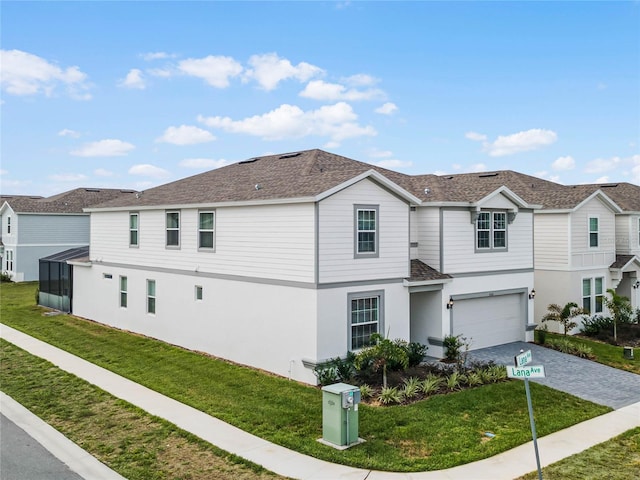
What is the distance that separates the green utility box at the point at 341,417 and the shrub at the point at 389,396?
8.27ft

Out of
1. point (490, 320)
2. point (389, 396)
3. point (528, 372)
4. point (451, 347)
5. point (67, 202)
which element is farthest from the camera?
point (67, 202)

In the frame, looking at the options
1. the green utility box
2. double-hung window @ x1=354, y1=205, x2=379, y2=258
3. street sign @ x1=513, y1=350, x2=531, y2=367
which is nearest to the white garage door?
double-hung window @ x1=354, y1=205, x2=379, y2=258

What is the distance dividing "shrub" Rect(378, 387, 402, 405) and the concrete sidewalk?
10.1 feet

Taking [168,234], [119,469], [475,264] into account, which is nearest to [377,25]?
[475,264]

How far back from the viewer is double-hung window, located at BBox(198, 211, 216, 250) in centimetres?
1797

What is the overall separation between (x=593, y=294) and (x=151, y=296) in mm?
18755

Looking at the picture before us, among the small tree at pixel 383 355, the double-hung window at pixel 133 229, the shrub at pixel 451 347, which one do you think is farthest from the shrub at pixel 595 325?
the double-hung window at pixel 133 229

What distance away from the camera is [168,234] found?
1995 cm

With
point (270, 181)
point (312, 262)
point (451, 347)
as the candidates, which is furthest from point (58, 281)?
point (451, 347)

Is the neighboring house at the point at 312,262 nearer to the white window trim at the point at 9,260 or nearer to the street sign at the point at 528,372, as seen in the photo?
the street sign at the point at 528,372

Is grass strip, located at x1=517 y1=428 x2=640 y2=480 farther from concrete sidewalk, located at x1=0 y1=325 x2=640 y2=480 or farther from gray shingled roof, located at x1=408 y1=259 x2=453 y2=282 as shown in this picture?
gray shingled roof, located at x1=408 y1=259 x2=453 y2=282

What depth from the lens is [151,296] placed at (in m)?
20.8

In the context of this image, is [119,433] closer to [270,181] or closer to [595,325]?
[270,181]

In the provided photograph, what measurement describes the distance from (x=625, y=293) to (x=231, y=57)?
2156cm
